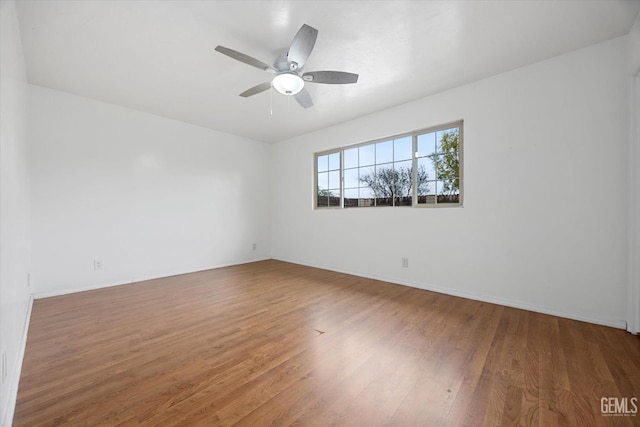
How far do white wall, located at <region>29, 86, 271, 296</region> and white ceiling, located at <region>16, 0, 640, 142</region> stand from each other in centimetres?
49

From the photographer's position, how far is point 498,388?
1.46 meters

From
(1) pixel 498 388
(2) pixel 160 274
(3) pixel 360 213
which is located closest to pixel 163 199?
(2) pixel 160 274

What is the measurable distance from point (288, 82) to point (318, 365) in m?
2.37

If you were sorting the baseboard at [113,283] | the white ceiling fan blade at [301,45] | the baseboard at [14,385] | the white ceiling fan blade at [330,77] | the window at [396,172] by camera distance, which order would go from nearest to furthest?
the baseboard at [14,385]
the white ceiling fan blade at [301,45]
the white ceiling fan blade at [330,77]
the baseboard at [113,283]
the window at [396,172]

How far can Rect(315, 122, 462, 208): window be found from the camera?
3209 millimetres

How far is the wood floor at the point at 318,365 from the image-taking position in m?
1.28

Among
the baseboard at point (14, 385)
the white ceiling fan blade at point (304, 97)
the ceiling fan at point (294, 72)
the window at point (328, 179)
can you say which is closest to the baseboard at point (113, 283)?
the baseboard at point (14, 385)

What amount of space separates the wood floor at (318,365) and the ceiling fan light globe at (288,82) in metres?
2.23

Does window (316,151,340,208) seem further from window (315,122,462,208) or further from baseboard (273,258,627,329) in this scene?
baseboard (273,258,627,329)

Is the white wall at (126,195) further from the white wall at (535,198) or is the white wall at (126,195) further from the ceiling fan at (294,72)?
the white wall at (535,198)

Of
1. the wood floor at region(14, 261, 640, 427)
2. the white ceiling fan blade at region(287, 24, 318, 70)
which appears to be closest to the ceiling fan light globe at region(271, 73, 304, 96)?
the white ceiling fan blade at region(287, 24, 318, 70)

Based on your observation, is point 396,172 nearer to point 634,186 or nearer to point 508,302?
point 508,302

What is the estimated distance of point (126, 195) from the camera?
3.69 meters

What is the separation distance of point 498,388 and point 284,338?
4.85ft
